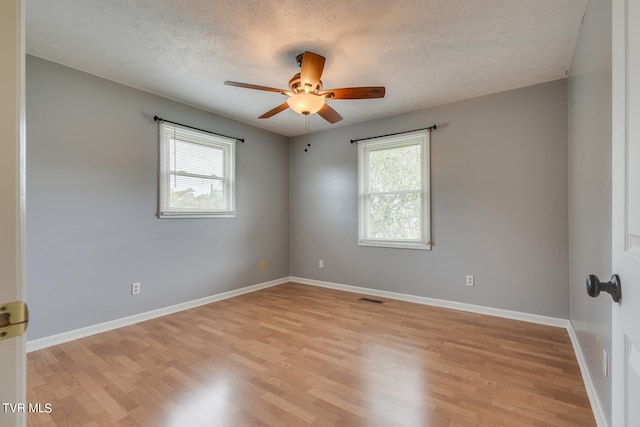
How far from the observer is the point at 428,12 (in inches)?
78.4

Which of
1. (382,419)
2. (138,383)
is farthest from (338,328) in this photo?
(138,383)

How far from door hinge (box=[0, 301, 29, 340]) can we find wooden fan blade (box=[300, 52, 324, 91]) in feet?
7.05

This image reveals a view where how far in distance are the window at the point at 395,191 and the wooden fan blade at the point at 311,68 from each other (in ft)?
6.51

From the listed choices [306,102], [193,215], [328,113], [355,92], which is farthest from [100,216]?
[355,92]

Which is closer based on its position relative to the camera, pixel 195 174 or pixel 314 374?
pixel 314 374

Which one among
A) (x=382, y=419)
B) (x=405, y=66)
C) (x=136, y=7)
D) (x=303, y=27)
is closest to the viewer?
(x=382, y=419)

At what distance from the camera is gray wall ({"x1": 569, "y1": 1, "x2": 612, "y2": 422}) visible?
142 centimetres

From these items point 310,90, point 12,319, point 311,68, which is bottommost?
point 12,319

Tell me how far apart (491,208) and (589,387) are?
1903 mm

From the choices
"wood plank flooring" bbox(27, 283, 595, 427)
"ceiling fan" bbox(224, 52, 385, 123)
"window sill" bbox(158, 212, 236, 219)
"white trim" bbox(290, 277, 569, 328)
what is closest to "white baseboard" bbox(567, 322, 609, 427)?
"wood plank flooring" bbox(27, 283, 595, 427)

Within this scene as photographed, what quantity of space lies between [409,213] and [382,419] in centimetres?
271

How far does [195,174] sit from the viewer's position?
12.2ft

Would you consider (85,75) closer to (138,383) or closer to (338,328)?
(138,383)

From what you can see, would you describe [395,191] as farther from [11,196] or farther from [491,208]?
[11,196]
